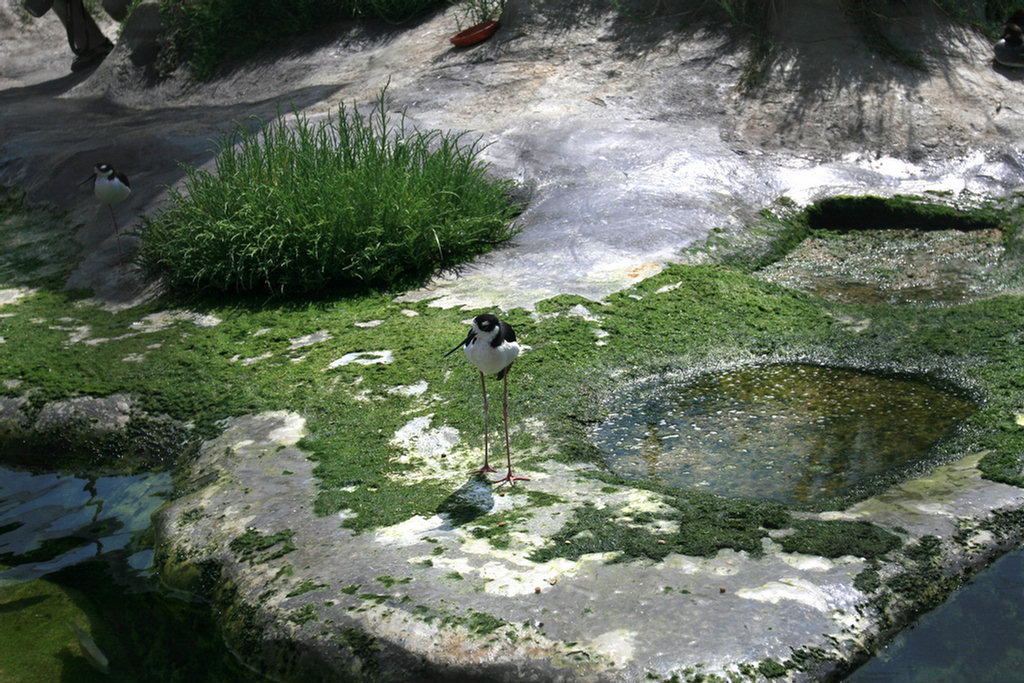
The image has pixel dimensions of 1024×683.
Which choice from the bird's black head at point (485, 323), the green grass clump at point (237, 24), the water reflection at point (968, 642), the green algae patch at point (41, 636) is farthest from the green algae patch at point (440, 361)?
the green grass clump at point (237, 24)

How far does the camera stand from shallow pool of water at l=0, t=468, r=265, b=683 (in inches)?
130

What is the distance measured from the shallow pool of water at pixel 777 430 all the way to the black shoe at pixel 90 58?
44.2ft

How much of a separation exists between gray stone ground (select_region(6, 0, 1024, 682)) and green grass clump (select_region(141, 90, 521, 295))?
0.33 metres

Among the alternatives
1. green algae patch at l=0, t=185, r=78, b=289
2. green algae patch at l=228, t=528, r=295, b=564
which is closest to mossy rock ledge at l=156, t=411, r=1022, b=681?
green algae patch at l=228, t=528, r=295, b=564

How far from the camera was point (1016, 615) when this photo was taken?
3059 mm

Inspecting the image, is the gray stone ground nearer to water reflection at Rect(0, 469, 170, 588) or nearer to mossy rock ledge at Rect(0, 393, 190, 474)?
mossy rock ledge at Rect(0, 393, 190, 474)

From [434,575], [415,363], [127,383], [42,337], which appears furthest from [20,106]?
[434,575]

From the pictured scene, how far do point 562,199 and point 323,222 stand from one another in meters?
1.95

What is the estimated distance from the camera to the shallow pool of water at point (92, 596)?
3297 millimetres

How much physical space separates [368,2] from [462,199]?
5.99 metres

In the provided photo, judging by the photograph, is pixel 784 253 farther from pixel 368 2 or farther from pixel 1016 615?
pixel 368 2

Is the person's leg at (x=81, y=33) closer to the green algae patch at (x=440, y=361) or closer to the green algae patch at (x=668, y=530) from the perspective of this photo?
the green algae patch at (x=440, y=361)

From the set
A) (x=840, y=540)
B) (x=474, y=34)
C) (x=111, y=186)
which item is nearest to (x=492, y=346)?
(x=840, y=540)

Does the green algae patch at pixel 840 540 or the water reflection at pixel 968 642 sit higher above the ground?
the green algae patch at pixel 840 540
